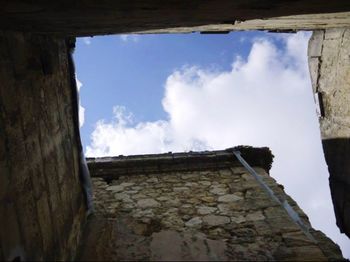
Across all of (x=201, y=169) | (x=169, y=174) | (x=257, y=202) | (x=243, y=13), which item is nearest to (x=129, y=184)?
(x=169, y=174)

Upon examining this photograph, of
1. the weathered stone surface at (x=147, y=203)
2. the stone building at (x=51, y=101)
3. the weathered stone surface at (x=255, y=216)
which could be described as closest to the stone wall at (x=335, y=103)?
the stone building at (x=51, y=101)

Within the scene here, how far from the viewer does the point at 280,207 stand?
4.07 metres

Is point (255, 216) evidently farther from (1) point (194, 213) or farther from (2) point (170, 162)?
(2) point (170, 162)

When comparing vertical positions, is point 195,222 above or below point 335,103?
below

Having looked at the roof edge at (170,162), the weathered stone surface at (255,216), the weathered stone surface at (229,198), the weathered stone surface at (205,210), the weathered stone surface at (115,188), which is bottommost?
the weathered stone surface at (255,216)

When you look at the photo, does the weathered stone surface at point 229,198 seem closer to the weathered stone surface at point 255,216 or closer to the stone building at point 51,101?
the weathered stone surface at point 255,216

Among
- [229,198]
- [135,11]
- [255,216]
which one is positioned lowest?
[255,216]

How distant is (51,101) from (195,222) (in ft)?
6.22

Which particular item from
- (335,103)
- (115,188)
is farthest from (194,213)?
(335,103)

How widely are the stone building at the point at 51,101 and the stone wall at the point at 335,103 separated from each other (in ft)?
4.28

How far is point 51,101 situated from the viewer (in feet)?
10.4

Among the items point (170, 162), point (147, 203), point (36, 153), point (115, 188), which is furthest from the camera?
point (170, 162)

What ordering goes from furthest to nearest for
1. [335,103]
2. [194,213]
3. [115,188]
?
[335,103] → [115,188] → [194,213]

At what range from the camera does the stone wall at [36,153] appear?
212 centimetres
